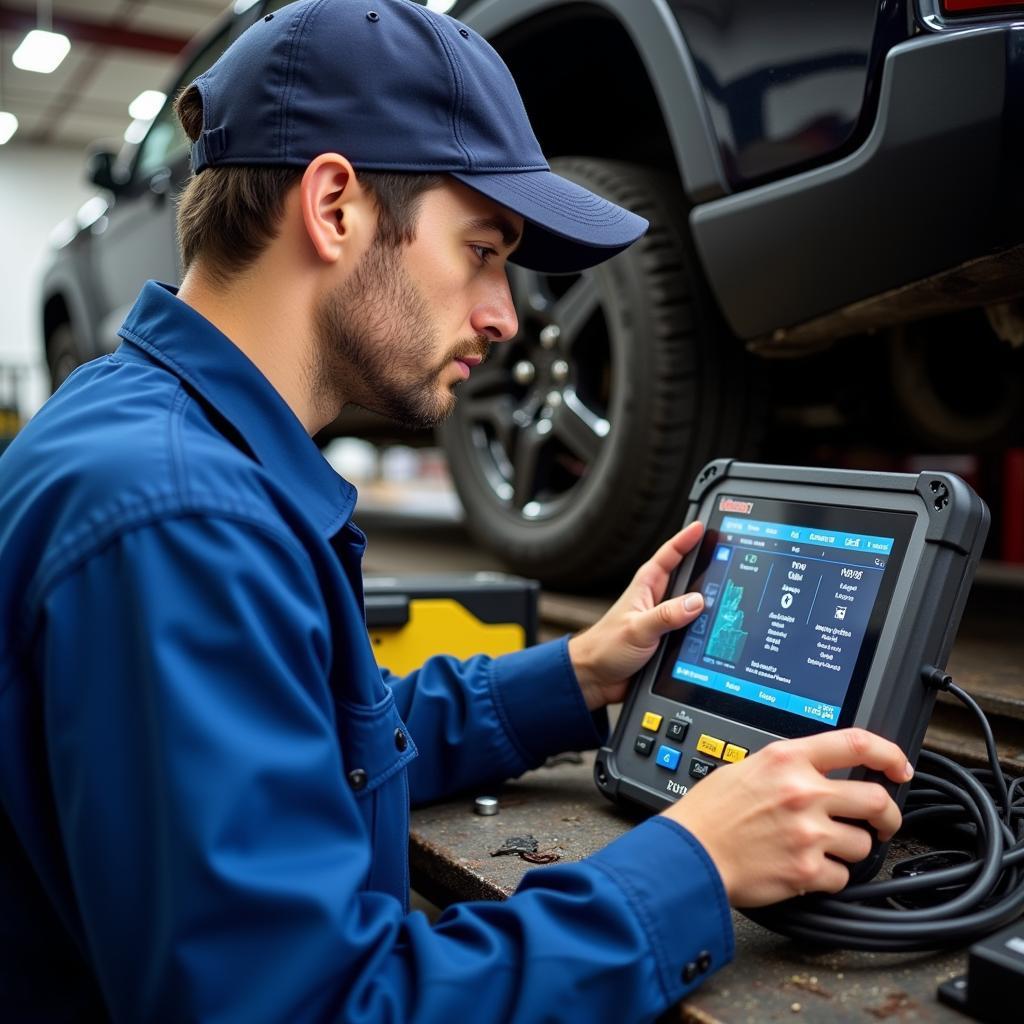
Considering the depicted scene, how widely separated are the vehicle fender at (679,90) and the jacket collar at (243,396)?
799 mm

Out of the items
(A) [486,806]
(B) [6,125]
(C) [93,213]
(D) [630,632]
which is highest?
(B) [6,125]

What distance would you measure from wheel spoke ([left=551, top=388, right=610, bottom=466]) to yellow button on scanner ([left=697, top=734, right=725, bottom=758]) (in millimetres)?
836

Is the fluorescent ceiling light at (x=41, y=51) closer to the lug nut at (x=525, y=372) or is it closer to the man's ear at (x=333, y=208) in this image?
the lug nut at (x=525, y=372)

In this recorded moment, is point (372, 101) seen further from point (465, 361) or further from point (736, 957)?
point (736, 957)

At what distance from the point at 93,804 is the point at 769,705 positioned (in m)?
0.59

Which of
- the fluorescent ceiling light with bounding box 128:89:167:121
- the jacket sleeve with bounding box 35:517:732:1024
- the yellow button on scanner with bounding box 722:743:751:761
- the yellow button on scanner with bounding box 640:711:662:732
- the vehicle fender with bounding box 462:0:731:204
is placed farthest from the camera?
the fluorescent ceiling light with bounding box 128:89:167:121

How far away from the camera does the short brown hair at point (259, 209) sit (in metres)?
0.88

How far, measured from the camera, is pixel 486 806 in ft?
3.79

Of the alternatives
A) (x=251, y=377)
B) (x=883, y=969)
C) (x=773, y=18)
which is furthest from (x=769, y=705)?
(x=773, y=18)

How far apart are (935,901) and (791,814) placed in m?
0.19

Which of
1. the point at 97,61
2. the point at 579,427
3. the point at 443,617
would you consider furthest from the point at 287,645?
the point at 97,61

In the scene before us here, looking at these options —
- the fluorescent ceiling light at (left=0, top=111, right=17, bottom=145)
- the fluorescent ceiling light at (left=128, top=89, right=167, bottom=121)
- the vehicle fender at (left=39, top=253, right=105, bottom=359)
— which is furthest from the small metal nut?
the fluorescent ceiling light at (left=0, top=111, right=17, bottom=145)

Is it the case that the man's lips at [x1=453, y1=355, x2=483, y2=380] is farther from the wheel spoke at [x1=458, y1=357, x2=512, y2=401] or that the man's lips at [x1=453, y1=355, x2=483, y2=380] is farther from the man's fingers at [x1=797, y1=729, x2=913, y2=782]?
the wheel spoke at [x1=458, y1=357, x2=512, y2=401]

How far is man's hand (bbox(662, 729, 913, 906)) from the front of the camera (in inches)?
29.6
